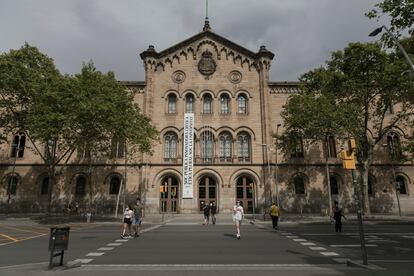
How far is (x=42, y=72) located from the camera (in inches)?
1083

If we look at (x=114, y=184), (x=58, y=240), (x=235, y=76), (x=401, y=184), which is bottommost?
(x=58, y=240)

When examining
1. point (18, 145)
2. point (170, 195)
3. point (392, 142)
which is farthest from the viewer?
point (392, 142)

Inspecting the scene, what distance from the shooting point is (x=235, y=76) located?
122 ft

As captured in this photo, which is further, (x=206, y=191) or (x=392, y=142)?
(x=392, y=142)

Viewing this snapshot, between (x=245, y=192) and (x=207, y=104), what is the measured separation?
10604 millimetres

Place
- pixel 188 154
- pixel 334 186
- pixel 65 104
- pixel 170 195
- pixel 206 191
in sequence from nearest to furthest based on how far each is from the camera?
pixel 65 104
pixel 188 154
pixel 206 191
pixel 170 195
pixel 334 186

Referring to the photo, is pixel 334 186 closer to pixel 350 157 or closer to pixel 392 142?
pixel 392 142

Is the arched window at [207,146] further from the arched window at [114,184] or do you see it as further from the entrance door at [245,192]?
the arched window at [114,184]

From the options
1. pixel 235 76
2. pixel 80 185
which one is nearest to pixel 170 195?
pixel 80 185

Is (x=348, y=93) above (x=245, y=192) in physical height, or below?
above

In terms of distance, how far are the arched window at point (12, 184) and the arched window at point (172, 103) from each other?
18042mm

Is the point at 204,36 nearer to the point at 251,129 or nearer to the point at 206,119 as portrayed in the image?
the point at 206,119

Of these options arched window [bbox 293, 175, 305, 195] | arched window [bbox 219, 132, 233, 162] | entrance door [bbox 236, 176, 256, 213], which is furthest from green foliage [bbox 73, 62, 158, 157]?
arched window [bbox 293, 175, 305, 195]

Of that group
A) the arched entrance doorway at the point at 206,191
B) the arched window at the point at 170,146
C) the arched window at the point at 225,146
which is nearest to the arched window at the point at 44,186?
the arched window at the point at 170,146
